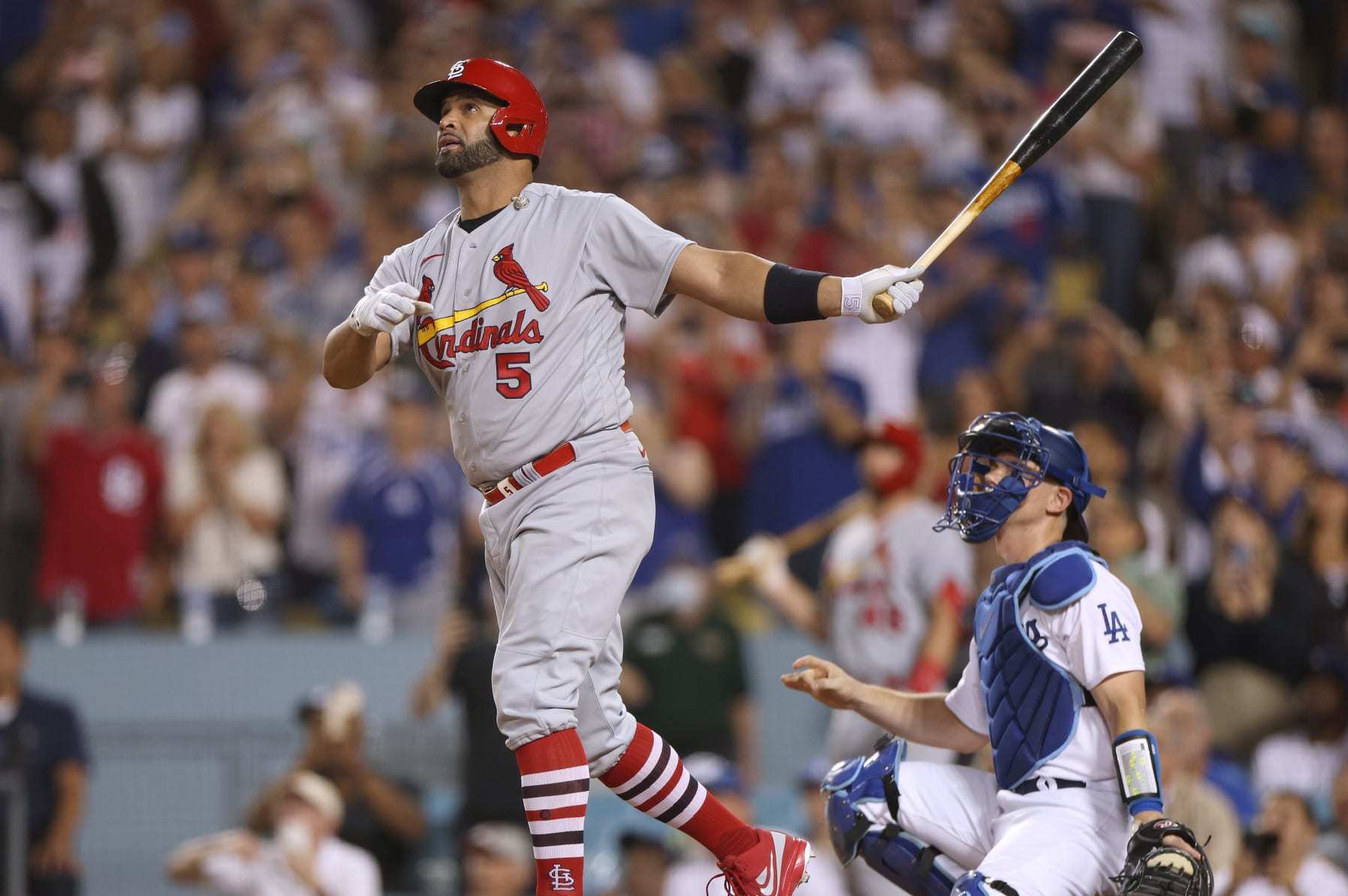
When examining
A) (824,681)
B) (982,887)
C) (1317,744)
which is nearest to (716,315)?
(1317,744)

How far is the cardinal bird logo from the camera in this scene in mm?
4910

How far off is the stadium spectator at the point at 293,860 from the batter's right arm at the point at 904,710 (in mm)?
3589

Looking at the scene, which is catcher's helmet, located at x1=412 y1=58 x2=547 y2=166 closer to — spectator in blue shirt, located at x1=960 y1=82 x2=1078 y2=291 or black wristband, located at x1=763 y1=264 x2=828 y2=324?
black wristband, located at x1=763 y1=264 x2=828 y2=324

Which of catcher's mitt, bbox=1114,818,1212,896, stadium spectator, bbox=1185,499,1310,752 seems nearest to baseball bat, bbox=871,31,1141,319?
catcher's mitt, bbox=1114,818,1212,896

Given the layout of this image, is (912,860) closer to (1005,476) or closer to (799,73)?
(1005,476)

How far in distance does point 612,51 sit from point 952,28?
240cm

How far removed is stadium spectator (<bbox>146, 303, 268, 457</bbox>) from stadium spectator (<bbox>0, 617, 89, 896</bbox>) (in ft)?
5.40

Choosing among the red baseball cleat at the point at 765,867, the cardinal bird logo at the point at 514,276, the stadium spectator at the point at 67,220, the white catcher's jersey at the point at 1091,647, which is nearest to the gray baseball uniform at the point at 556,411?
the cardinal bird logo at the point at 514,276

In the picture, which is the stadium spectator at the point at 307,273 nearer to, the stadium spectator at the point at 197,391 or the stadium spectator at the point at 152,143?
the stadium spectator at the point at 197,391

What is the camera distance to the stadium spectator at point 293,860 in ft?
26.7

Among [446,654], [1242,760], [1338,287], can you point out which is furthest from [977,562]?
[1338,287]

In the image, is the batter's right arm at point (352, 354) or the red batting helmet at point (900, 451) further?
the red batting helmet at point (900, 451)

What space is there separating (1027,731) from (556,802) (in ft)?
4.01

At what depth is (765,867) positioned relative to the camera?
512 cm
